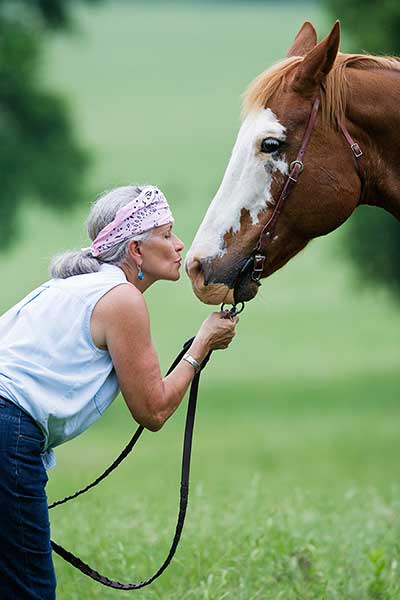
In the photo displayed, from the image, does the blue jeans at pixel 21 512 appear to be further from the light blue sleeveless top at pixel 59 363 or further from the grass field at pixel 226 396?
the grass field at pixel 226 396

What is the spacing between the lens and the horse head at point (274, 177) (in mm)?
4109

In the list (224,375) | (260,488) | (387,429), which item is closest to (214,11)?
(224,375)

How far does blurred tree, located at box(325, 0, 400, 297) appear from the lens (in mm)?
14805

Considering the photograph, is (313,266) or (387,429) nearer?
(387,429)

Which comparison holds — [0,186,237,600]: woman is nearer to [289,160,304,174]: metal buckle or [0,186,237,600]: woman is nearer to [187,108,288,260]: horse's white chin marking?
[187,108,288,260]: horse's white chin marking

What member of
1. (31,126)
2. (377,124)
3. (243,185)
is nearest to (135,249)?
(243,185)

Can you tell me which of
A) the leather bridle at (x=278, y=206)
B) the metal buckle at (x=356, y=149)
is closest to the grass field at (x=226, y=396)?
the leather bridle at (x=278, y=206)

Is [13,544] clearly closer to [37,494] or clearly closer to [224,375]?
[37,494]

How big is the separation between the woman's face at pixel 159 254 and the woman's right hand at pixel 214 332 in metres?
0.20

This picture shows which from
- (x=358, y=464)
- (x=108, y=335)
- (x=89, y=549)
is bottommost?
(x=358, y=464)

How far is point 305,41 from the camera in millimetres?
4535

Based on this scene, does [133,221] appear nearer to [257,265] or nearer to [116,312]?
[116,312]

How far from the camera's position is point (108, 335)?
3619mm

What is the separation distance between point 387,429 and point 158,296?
19456 millimetres
